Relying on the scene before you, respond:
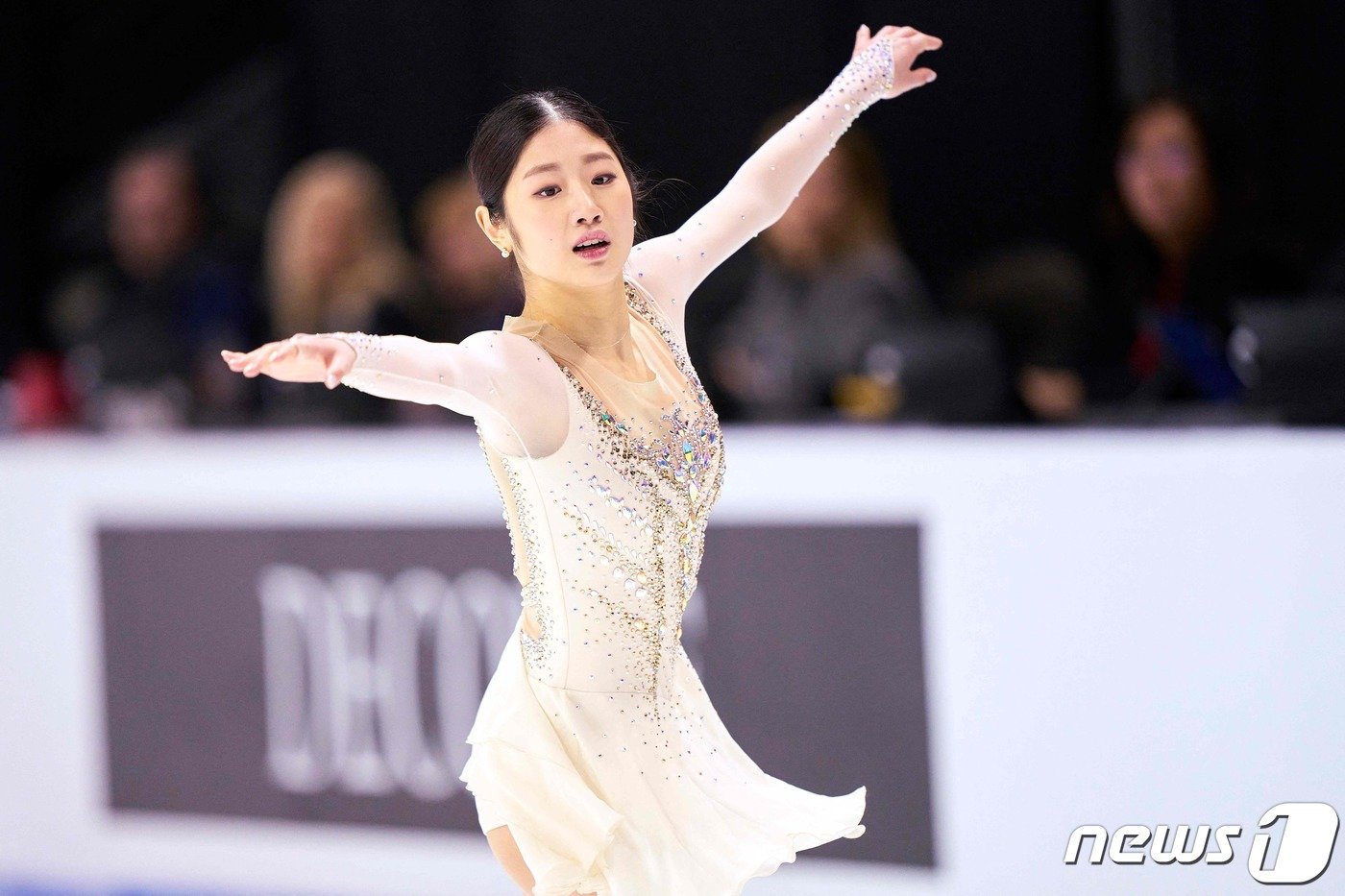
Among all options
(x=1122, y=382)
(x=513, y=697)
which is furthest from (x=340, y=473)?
(x=513, y=697)

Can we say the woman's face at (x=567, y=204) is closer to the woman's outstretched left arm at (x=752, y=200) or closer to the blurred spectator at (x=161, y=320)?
the woman's outstretched left arm at (x=752, y=200)

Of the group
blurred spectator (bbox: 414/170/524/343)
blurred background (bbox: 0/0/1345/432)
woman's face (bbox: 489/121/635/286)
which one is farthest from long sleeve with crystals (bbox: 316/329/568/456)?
blurred spectator (bbox: 414/170/524/343)

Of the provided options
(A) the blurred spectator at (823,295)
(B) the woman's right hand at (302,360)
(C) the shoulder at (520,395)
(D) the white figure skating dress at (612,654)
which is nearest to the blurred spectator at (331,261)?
(A) the blurred spectator at (823,295)

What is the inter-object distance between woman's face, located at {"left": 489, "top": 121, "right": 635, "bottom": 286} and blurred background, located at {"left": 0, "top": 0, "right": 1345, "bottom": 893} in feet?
0.75

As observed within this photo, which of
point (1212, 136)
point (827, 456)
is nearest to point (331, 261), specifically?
point (827, 456)

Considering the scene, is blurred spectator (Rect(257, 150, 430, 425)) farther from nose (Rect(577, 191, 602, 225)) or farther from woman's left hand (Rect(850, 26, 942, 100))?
nose (Rect(577, 191, 602, 225))

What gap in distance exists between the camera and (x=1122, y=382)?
4.61 m

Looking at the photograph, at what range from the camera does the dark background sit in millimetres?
5363

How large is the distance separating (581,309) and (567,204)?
0.14 meters

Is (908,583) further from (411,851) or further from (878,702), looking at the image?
(411,851)

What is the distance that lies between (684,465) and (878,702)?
1752 millimetres

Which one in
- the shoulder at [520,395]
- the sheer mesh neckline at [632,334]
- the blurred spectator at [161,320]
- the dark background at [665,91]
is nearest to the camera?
the shoulder at [520,395]

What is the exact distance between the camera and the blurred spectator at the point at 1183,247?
4070 mm

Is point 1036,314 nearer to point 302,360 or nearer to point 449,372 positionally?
point 449,372
